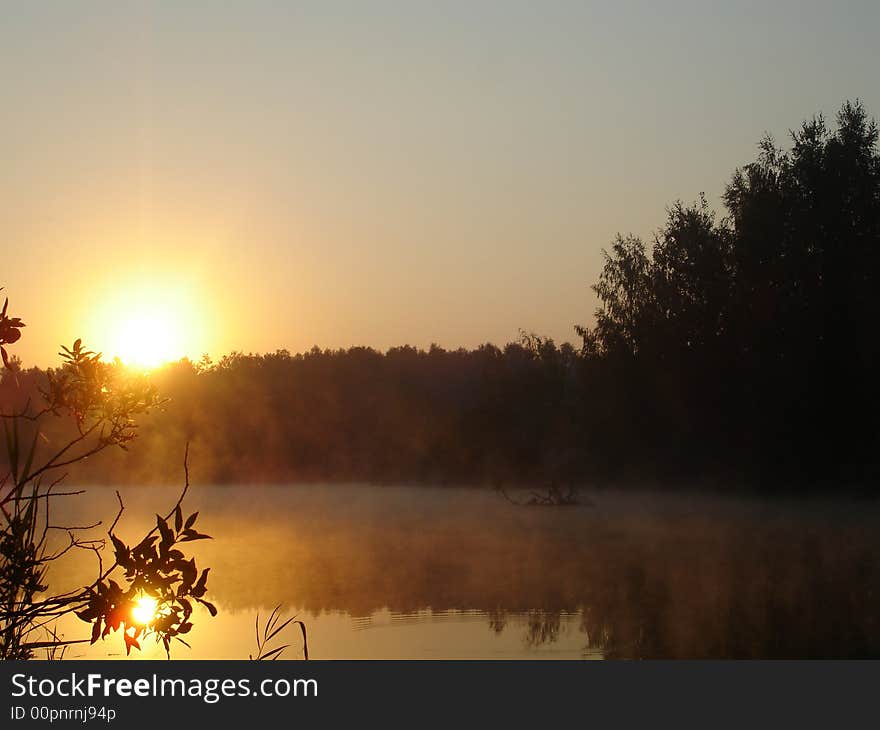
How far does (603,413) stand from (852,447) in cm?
523

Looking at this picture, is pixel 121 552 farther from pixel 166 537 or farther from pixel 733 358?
pixel 733 358

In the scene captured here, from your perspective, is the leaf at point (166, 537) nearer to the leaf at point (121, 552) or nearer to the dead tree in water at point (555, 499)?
the leaf at point (121, 552)

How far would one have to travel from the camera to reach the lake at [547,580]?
8.32m

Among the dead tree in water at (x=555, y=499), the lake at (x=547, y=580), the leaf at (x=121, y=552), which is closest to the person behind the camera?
the leaf at (x=121, y=552)

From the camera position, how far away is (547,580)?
39.3 feet

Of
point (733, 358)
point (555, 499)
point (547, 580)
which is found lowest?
point (547, 580)

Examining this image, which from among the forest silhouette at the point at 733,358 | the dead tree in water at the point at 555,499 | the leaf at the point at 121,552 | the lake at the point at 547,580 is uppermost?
the forest silhouette at the point at 733,358

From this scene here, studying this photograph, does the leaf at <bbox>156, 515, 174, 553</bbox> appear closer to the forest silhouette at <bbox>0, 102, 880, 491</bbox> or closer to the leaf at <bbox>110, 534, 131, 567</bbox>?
the leaf at <bbox>110, 534, 131, 567</bbox>

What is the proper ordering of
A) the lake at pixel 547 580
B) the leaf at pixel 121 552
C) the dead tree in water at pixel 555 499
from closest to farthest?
the leaf at pixel 121 552
the lake at pixel 547 580
the dead tree in water at pixel 555 499

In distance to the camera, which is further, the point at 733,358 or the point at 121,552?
the point at 733,358

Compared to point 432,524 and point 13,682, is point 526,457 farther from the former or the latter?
point 13,682

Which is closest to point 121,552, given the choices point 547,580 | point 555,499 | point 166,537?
point 166,537

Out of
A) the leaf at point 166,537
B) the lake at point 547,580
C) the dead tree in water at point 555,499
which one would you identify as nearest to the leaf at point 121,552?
the leaf at point 166,537

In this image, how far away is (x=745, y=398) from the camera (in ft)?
75.3
